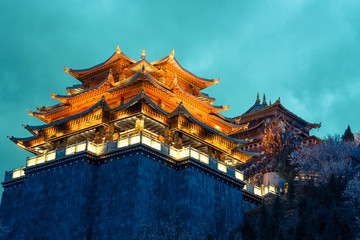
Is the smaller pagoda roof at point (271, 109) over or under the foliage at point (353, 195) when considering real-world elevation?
over

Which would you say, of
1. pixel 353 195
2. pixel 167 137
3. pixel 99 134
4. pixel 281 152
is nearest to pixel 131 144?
pixel 99 134

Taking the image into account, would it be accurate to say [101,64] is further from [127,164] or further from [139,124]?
[127,164]

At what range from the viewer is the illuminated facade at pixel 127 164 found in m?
38.8

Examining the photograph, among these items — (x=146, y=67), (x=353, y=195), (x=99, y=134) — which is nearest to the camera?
(x=353, y=195)

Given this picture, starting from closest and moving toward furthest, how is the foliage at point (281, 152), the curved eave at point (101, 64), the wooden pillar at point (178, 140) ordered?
1. the wooden pillar at point (178, 140)
2. the curved eave at point (101, 64)
3. the foliage at point (281, 152)

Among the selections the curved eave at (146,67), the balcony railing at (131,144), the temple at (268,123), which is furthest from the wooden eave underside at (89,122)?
→ the temple at (268,123)

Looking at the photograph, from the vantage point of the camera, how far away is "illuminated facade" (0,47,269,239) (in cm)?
3881

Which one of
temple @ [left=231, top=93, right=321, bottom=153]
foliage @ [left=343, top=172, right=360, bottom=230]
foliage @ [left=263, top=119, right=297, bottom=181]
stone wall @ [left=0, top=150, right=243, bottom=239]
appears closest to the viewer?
stone wall @ [left=0, top=150, right=243, bottom=239]

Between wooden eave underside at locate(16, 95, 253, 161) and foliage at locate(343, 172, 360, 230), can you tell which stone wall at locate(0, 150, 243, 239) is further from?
foliage at locate(343, 172, 360, 230)

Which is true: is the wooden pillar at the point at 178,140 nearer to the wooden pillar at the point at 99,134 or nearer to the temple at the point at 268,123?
the wooden pillar at the point at 99,134

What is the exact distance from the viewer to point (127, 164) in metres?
39.6

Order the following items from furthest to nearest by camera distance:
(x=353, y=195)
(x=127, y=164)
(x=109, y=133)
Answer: (x=109, y=133) < (x=353, y=195) < (x=127, y=164)

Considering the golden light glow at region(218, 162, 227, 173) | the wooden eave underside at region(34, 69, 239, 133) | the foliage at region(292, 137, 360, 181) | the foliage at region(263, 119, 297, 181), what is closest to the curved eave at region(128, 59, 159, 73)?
the wooden eave underside at region(34, 69, 239, 133)

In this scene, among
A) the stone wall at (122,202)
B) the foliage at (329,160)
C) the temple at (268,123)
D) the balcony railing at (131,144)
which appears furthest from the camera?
the temple at (268,123)
